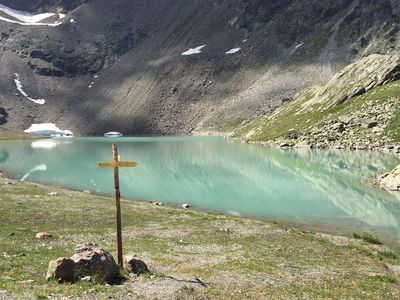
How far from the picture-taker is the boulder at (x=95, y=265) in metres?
16.6

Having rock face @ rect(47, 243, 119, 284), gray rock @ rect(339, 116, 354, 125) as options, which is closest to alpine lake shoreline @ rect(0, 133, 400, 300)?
rock face @ rect(47, 243, 119, 284)

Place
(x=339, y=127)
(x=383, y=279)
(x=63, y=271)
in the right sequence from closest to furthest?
(x=63, y=271) < (x=383, y=279) < (x=339, y=127)

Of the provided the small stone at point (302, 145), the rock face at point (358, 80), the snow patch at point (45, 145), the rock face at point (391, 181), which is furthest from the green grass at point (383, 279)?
the snow patch at point (45, 145)

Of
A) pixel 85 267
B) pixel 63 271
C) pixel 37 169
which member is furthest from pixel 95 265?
pixel 37 169

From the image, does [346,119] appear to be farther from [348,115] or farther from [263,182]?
[263,182]

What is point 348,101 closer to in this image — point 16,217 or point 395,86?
point 395,86

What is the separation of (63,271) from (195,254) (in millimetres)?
9227

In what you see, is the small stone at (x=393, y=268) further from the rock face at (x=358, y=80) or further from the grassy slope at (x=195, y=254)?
the rock face at (x=358, y=80)

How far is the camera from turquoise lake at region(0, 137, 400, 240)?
138 feet

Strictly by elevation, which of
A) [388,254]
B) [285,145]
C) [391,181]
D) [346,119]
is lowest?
[388,254]

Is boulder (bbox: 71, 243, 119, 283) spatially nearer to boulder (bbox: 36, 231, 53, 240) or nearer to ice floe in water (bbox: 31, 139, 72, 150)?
boulder (bbox: 36, 231, 53, 240)

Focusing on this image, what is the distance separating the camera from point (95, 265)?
16.9 m

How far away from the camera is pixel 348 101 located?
123062mm

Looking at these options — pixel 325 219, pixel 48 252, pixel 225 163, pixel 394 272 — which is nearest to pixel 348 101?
pixel 225 163
